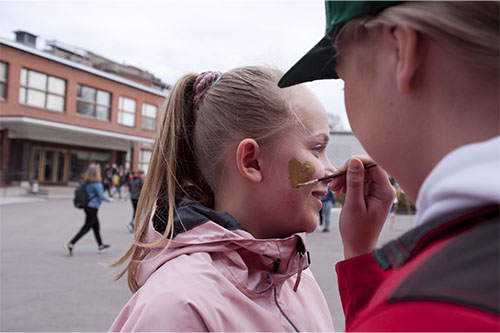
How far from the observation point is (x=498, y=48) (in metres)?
0.68

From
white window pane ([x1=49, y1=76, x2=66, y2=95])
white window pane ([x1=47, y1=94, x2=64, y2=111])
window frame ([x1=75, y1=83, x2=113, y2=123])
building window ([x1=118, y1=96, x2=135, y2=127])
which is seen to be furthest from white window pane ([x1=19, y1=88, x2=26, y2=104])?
building window ([x1=118, y1=96, x2=135, y2=127])

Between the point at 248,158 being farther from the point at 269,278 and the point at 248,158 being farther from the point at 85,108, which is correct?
the point at 85,108

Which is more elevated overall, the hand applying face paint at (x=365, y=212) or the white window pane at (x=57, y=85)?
the white window pane at (x=57, y=85)

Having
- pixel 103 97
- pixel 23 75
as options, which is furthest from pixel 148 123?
pixel 23 75

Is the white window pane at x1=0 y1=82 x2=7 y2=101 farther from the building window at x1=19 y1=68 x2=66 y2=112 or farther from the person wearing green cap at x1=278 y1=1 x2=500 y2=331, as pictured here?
the person wearing green cap at x1=278 y1=1 x2=500 y2=331

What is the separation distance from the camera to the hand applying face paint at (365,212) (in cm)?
129

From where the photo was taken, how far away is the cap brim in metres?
0.96

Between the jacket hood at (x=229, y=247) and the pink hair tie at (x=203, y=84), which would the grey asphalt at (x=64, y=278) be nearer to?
the jacket hood at (x=229, y=247)

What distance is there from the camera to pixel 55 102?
77.4 feet

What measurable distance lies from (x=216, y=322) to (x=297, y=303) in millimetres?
465

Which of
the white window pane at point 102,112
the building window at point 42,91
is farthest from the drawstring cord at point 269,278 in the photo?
the white window pane at point 102,112

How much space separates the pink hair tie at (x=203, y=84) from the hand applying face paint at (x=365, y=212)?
68 cm

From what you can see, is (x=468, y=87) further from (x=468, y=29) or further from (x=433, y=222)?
(x=433, y=222)

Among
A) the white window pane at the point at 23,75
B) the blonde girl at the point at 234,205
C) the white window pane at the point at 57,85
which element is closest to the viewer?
the blonde girl at the point at 234,205
